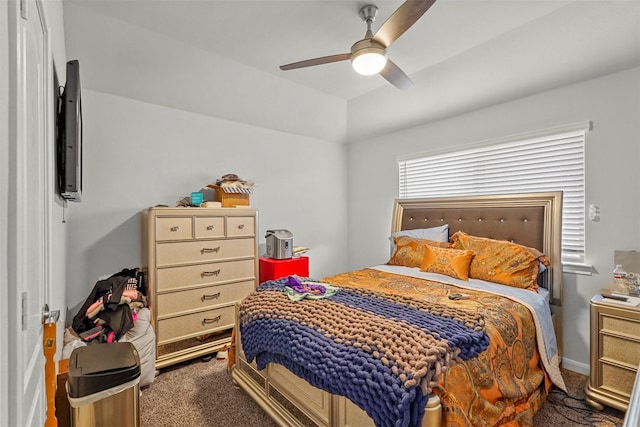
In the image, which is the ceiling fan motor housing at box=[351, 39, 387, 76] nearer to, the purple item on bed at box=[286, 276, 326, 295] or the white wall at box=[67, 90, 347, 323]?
the purple item on bed at box=[286, 276, 326, 295]

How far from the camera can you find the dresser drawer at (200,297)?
254 centimetres

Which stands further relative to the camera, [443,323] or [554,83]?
[554,83]

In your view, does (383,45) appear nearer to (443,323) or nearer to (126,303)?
(443,323)

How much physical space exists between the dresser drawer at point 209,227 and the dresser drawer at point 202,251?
0.18 ft

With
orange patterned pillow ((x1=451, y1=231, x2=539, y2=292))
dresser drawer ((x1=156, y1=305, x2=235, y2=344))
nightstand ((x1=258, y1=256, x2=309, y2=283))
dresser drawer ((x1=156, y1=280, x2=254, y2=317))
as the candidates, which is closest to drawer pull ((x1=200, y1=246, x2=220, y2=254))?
dresser drawer ((x1=156, y1=280, x2=254, y2=317))

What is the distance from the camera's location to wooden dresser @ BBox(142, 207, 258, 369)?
8.27ft

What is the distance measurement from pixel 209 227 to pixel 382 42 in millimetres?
2012

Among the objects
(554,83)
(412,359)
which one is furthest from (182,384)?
(554,83)

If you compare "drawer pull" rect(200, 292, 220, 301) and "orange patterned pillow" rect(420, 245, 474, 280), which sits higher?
"orange patterned pillow" rect(420, 245, 474, 280)

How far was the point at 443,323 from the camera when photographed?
153 cm

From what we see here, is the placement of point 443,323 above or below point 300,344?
above

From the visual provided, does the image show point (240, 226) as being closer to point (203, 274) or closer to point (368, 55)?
point (203, 274)

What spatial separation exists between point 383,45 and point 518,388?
2146mm

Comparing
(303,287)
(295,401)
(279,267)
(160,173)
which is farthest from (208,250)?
(295,401)
